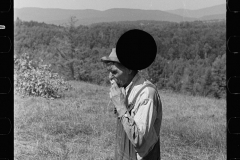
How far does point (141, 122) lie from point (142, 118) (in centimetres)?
1

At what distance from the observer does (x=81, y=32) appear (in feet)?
88.0

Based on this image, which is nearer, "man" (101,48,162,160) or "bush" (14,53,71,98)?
"man" (101,48,162,160)

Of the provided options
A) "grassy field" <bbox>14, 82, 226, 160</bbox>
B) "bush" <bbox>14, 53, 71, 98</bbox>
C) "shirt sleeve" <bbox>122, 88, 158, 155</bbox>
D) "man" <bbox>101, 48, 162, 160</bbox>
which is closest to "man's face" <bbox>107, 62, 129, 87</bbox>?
"man" <bbox>101, 48, 162, 160</bbox>

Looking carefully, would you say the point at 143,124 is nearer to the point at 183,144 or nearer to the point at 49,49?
the point at 183,144

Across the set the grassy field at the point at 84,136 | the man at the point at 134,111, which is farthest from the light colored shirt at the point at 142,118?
the grassy field at the point at 84,136

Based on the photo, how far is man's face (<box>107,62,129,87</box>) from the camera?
4.11ft

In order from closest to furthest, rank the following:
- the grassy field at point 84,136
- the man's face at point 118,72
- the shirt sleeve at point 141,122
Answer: the shirt sleeve at point 141,122 → the man's face at point 118,72 → the grassy field at point 84,136

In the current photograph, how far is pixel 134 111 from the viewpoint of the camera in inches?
47.4

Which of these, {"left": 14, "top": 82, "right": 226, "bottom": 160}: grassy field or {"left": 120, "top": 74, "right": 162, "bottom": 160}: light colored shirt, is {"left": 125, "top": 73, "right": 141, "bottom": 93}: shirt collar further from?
{"left": 14, "top": 82, "right": 226, "bottom": 160}: grassy field

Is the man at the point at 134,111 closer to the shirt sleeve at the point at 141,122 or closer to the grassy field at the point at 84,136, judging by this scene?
the shirt sleeve at the point at 141,122

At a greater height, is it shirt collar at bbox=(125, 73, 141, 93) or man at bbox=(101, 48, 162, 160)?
shirt collar at bbox=(125, 73, 141, 93)

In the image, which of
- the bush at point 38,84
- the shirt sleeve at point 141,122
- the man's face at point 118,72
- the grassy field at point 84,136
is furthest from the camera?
the bush at point 38,84

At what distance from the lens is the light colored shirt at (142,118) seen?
1146mm
